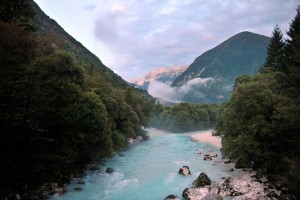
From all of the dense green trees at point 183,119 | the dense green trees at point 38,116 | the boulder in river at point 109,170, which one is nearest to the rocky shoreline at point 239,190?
the dense green trees at point 38,116

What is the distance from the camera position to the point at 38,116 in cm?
3559

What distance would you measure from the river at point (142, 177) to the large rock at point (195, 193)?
133 centimetres

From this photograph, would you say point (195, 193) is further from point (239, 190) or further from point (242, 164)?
point (242, 164)

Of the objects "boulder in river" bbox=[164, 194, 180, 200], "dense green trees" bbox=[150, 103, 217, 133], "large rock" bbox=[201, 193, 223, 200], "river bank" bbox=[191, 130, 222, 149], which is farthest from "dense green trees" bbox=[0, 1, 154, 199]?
"dense green trees" bbox=[150, 103, 217, 133]

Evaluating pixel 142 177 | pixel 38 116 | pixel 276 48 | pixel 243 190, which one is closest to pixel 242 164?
pixel 243 190

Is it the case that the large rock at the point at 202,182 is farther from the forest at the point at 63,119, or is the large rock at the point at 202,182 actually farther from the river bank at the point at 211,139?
the river bank at the point at 211,139

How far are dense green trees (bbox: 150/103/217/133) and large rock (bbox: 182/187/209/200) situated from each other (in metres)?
119

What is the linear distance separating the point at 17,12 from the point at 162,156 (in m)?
41.8

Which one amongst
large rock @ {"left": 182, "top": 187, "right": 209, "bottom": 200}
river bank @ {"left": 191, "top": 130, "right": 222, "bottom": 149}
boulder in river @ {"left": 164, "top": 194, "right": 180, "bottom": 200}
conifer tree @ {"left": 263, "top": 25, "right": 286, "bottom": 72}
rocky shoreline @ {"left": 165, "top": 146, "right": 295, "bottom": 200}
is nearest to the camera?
rocky shoreline @ {"left": 165, "top": 146, "right": 295, "bottom": 200}

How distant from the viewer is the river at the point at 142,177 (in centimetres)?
3831

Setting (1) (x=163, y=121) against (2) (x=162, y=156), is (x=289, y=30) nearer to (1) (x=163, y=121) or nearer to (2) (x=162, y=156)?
(2) (x=162, y=156)

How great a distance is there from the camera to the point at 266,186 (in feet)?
122

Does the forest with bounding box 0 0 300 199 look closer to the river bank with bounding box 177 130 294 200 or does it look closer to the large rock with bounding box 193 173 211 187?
the river bank with bounding box 177 130 294 200

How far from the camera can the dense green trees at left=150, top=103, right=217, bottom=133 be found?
15888 centimetres
